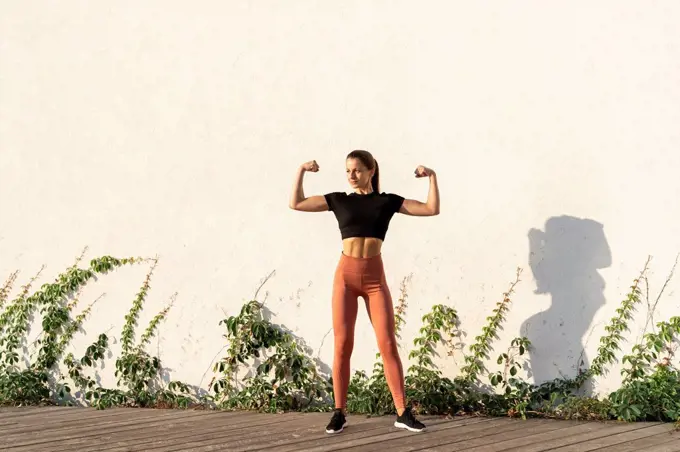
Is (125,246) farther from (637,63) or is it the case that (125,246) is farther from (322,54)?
(637,63)

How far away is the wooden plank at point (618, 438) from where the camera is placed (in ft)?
13.9

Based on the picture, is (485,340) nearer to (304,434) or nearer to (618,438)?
(618,438)

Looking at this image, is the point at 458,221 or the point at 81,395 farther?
the point at 81,395

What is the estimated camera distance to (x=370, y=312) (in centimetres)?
504

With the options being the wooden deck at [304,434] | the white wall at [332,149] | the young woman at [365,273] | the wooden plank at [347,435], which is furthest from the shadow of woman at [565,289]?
the young woman at [365,273]

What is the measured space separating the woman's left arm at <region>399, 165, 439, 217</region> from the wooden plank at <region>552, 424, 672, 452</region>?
149 cm

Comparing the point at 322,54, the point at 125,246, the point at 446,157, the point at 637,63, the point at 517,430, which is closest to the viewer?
the point at 517,430

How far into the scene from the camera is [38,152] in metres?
7.06

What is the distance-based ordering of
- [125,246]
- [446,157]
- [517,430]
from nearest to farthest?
[517,430], [446,157], [125,246]

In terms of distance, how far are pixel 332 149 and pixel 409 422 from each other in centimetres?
211

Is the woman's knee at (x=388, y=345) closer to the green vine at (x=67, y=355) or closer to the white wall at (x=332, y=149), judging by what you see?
the white wall at (x=332, y=149)

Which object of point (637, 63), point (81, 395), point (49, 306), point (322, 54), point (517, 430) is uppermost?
point (322, 54)

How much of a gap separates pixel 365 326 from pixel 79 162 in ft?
8.98

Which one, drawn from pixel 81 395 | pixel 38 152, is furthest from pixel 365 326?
pixel 38 152
